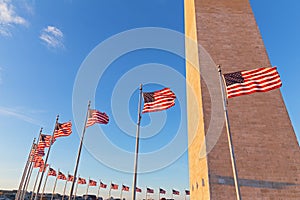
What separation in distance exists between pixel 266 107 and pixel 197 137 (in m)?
4.57

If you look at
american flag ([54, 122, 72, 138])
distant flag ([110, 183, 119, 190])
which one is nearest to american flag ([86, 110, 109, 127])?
american flag ([54, 122, 72, 138])

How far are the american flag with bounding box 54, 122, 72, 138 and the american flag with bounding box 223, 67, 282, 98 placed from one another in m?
10.3

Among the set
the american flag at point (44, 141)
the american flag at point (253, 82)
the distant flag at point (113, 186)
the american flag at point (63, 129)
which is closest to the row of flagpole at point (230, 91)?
the american flag at point (253, 82)

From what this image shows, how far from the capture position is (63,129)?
554 inches

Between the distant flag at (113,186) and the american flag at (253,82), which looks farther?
the distant flag at (113,186)

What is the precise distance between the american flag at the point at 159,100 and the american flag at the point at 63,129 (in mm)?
6850

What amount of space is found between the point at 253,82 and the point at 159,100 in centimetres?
375

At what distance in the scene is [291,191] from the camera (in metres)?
10.7

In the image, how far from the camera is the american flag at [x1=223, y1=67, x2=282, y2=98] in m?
7.86

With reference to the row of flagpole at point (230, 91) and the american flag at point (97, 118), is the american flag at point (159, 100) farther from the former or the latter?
the american flag at point (97, 118)

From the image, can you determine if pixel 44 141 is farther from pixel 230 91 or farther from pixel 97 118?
pixel 230 91

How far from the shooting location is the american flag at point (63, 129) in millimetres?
13833

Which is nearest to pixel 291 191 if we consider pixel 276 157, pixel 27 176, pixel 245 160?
pixel 276 157

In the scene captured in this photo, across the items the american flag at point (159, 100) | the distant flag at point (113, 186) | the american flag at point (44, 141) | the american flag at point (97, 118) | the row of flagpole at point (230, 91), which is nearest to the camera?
the row of flagpole at point (230, 91)
